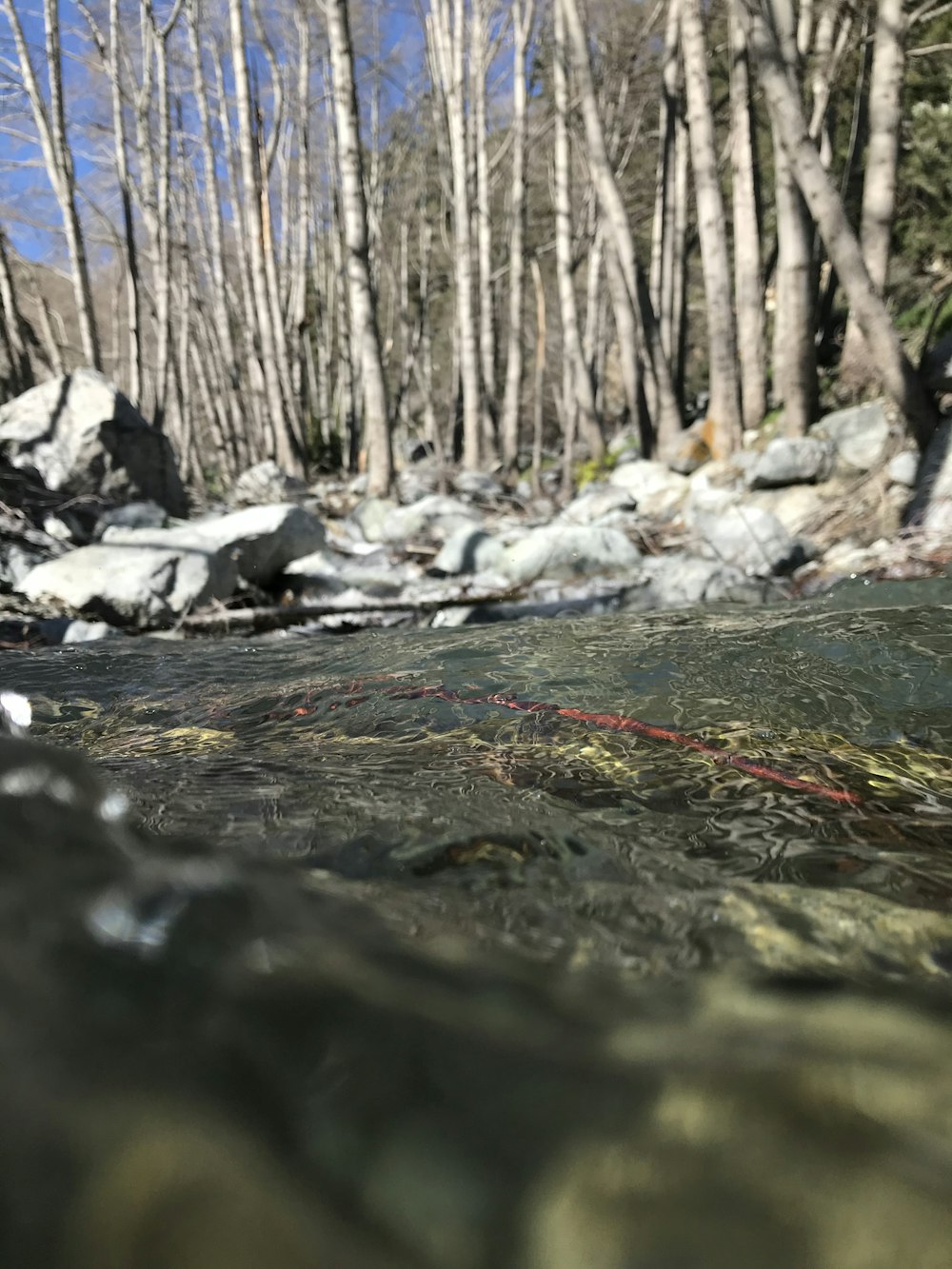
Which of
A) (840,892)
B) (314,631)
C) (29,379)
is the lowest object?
(314,631)

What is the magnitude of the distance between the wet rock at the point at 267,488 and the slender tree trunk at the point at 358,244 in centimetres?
220

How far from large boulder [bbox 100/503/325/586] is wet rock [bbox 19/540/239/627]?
170mm

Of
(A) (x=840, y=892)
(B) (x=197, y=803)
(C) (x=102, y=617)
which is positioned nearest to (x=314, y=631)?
(C) (x=102, y=617)

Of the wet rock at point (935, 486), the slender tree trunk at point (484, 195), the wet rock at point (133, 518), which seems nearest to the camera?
the wet rock at point (935, 486)

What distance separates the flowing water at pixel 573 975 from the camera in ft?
1.67

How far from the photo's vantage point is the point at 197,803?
1372mm

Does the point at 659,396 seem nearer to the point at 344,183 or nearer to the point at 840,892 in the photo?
the point at 344,183

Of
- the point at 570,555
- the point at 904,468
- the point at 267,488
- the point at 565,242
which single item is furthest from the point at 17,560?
the point at 565,242

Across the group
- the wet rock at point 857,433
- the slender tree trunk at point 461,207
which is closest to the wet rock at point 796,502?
the wet rock at point 857,433

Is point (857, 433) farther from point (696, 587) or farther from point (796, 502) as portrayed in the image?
point (696, 587)

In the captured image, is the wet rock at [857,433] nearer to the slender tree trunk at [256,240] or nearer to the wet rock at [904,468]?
the wet rock at [904,468]

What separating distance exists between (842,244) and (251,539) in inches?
193

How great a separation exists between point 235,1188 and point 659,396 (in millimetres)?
11574

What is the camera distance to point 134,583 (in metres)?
4.84
